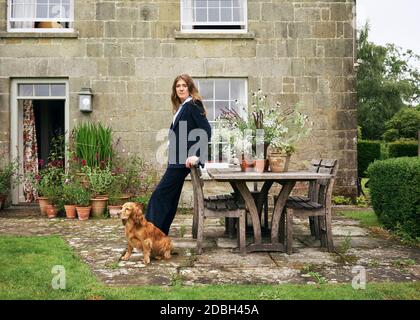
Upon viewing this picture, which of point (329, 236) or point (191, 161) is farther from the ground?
point (191, 161)

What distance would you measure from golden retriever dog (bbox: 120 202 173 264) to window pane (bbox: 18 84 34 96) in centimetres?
575

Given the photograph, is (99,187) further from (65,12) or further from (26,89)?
(65,12)

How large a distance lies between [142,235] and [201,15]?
6.08 metres

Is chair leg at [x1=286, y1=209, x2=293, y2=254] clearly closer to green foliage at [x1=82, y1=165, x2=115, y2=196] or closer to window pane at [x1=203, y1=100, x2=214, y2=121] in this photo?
green foliage at [x1=82, y1=165, x2=115, y2=196]

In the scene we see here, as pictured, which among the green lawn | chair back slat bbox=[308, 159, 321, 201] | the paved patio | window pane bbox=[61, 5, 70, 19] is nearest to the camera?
the green lawn

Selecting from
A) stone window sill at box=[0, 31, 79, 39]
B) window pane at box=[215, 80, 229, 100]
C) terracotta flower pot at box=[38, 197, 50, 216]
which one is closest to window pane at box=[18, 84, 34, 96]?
stone window sill at box=[0, 31, 79, 39]

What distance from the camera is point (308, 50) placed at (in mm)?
9500

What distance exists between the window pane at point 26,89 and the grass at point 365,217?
6.55m

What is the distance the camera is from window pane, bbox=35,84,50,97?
9508 millimetres

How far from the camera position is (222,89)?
381 inches

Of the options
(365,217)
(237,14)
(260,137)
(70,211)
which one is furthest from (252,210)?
(237,14)

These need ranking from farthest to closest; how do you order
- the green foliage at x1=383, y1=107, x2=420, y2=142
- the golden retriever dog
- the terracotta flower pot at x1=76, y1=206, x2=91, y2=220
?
the green foliage at x1=383, y1=107, x2=420, y2=142
the terracotta flower pot at x1=76, y1=206, x2=91, y2=220
the golden retriever dog

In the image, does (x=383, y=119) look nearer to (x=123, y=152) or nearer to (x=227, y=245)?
(x=123, y=152)
